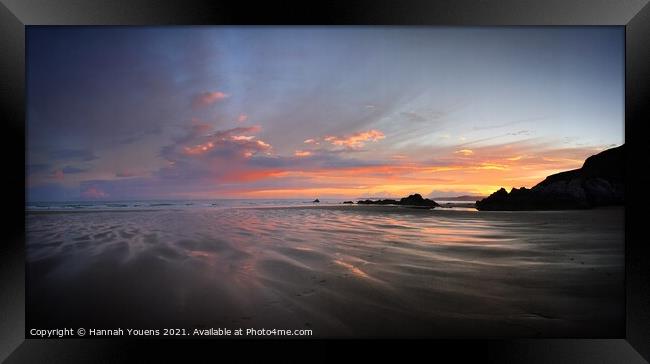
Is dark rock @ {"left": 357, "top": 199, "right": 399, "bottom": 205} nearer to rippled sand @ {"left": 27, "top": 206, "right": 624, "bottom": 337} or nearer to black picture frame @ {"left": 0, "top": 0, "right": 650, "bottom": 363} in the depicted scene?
rippled sand @ {"left": 27, "top": 206, "right": 624, "bottom": 337}

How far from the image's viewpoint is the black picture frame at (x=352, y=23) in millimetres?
1859

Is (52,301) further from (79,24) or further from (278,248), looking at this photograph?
(79,24)

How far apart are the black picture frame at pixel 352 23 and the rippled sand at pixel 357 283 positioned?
82 mm

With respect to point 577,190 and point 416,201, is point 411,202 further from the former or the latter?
point 577,190

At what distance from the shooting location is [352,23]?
6.26 ft

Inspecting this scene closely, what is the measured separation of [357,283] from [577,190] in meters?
2.10

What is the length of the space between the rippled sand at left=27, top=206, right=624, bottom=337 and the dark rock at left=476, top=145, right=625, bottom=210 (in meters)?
0.12

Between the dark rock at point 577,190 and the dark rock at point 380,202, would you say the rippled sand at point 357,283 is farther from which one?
the dark rock at point 380,202

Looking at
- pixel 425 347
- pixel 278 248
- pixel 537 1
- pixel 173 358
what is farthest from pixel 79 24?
pixel 425 347

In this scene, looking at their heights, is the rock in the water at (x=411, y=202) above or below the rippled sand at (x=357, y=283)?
above

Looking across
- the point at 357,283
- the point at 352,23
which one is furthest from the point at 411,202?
the point at 352,23

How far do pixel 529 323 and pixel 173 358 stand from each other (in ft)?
8.74

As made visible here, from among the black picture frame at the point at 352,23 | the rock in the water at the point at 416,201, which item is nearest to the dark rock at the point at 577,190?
the black picture frame at the point at 352,23

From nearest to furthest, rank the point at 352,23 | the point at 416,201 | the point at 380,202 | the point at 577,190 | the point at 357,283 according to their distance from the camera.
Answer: the point at 352,23 → the point at 357,283 → the point at 577,190 → the point at 416,201 → the point at 380,202
